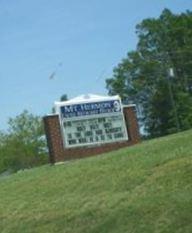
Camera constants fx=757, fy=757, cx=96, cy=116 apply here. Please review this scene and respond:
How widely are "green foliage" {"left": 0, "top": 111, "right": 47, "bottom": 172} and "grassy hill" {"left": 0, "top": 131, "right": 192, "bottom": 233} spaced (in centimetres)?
5902

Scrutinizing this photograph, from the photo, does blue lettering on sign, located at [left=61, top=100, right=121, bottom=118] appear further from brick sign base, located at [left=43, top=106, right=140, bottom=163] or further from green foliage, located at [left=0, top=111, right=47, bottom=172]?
green foliage, located at [left=0, top=111, right=47, bottom=172]

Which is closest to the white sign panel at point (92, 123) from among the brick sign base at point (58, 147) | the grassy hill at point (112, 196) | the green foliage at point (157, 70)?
the brick sign base at point (58, 147)

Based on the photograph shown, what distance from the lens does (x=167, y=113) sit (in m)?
73.0

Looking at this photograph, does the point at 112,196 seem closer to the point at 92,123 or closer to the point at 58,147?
the point at 58,147

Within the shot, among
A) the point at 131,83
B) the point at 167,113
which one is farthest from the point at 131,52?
the point at 167,113

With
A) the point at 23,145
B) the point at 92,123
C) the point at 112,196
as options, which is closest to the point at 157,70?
the point at 23,145

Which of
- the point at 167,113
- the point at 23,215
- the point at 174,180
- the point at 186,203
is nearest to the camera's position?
the point at 186,203

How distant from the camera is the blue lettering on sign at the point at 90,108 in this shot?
29.1 metres

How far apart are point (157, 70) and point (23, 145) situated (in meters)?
17.4

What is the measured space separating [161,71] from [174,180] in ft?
197

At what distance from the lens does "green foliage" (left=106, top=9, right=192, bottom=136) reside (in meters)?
74.2

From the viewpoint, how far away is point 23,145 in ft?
267

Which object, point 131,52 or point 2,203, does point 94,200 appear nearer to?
point 2,203

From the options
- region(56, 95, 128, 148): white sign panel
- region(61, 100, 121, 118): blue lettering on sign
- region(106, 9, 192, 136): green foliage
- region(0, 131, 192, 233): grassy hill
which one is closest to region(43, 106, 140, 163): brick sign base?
region(56, 95, 128, 148): white sign panel
